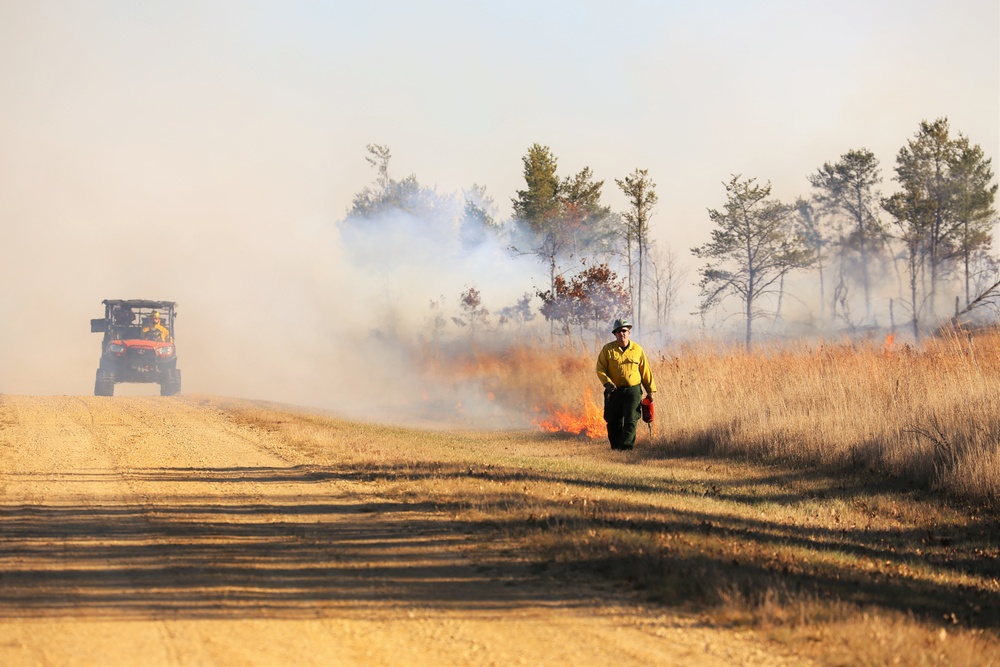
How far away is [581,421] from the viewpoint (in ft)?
69.7

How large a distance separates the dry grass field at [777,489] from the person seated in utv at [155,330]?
468 inches

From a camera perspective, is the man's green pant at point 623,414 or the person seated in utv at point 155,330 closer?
the man's green pant at point 623,414

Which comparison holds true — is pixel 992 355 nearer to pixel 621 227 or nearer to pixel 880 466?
pixel 880 466

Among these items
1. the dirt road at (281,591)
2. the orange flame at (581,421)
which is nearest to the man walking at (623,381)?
the dirt road at (281,591)

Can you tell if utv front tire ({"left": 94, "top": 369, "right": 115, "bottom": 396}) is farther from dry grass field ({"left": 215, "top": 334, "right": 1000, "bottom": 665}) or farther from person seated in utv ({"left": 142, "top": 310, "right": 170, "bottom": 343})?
dry grass field ({"left": 215, "top": 334, "right": 1000, "bottom": 665})

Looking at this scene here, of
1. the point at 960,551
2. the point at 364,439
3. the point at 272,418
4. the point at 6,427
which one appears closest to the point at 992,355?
the point at 960,551

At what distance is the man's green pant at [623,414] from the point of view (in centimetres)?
1477

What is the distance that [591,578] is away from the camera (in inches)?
289

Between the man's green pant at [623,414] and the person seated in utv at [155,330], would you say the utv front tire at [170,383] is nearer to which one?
the person seated in utv at [155,330]

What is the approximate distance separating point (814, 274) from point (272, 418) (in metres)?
66.1

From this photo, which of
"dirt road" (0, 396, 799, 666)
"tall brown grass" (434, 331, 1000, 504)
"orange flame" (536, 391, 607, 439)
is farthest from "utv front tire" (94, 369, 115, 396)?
"dirt road" (0, 396, 799, 666)

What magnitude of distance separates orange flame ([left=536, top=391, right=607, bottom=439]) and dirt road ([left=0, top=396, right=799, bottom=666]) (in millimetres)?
9341

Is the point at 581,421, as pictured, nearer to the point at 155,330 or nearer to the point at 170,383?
the point at 170,383

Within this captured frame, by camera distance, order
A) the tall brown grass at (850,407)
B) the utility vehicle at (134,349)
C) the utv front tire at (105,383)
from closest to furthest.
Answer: the tall brown grass at (850,407)
the utv front tire at (105,383)
the utility vehicle at (134,349)
